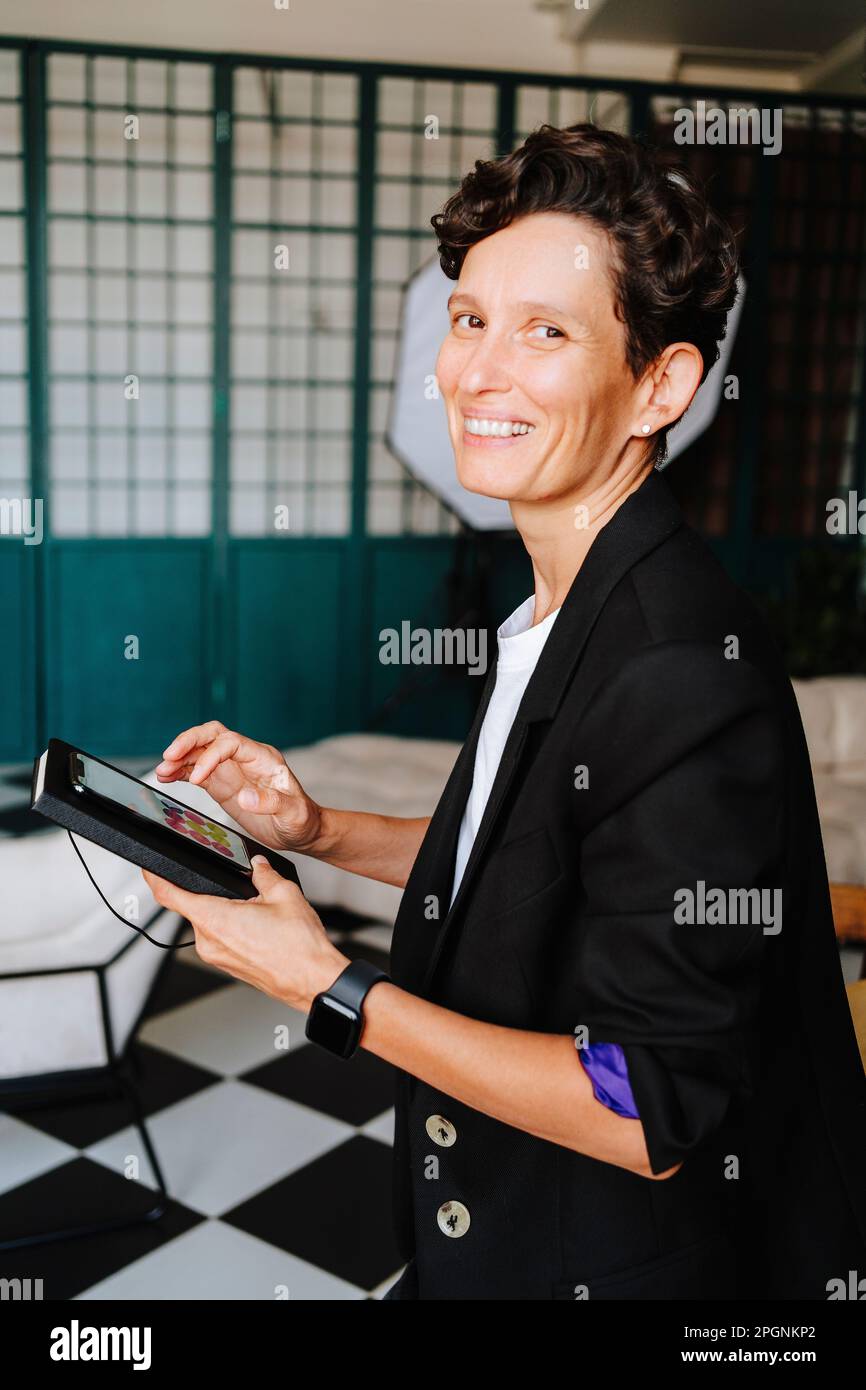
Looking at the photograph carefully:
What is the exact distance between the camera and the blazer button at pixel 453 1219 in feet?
3.26

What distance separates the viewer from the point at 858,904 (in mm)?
2488

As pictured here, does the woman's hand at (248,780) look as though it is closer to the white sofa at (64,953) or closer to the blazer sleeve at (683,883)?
the blazer sleeve at (683,883)

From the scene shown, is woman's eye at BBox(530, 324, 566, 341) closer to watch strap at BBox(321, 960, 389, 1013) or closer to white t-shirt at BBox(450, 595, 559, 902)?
white t-shirt at BBox(450, 595, 559, 902)

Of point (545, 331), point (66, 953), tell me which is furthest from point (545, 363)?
point (66, 953)

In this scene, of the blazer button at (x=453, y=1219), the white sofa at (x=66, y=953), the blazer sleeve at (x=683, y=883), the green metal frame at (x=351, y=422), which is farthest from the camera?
the green metal frame at (x=351, y=422)

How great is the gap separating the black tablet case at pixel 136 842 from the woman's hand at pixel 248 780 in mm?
203

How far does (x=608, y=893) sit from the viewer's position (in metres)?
0.81

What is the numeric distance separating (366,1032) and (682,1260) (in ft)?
1.03

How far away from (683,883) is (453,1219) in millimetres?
421

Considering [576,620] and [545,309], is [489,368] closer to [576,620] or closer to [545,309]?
[545,309]

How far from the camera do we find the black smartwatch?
866 millimetres

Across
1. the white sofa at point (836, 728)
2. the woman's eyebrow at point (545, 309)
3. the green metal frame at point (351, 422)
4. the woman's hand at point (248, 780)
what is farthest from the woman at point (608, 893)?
the green metal frame at point (351, 422)

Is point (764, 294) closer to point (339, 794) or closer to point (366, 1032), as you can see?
point (339, 794)

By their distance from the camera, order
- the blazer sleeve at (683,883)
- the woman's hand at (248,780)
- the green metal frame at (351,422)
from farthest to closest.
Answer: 1. the green metal frame at (351,422)
2. the woman's hand at (248,780)
3. the blazer sleeve at (683,883)
